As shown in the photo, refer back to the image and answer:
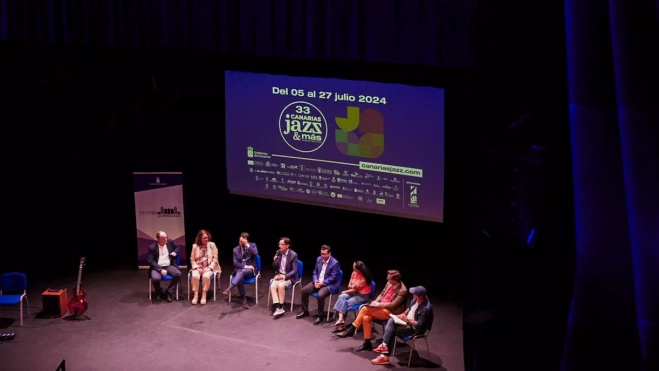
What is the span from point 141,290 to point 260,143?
2.33m

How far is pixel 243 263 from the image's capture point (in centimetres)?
1116

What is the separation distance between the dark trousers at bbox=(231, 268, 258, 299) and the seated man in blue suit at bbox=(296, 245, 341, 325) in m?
0.78

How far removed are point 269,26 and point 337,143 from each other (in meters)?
1.65

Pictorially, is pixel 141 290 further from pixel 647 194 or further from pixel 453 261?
pixel 647 194

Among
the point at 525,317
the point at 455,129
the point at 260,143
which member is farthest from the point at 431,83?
the point at 525,317

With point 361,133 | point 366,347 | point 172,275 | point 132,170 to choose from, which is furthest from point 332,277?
point 132,170

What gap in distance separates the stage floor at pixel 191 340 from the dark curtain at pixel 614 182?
73.6 inches

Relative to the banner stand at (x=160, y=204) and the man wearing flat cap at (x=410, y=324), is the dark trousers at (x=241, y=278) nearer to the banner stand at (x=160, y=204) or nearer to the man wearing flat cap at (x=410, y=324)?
the banner stand at (x=160, y=204)

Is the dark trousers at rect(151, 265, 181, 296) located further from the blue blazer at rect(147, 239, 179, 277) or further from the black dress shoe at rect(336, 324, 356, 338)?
the black dress shoe at rect(336, 324, 356, 338)

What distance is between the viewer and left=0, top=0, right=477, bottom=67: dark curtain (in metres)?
9.84

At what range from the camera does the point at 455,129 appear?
10.9 m

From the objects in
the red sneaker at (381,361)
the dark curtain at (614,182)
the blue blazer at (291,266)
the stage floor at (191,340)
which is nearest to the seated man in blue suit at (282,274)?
the blue blazer at (291,266)

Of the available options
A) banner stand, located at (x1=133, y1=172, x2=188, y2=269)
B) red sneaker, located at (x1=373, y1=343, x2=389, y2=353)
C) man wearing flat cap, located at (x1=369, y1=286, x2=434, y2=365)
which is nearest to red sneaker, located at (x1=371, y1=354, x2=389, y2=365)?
man wearing flat cap, located at (x1=369, y1=286, x2=434, y2=365)

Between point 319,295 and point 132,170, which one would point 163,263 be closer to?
point 319,295
